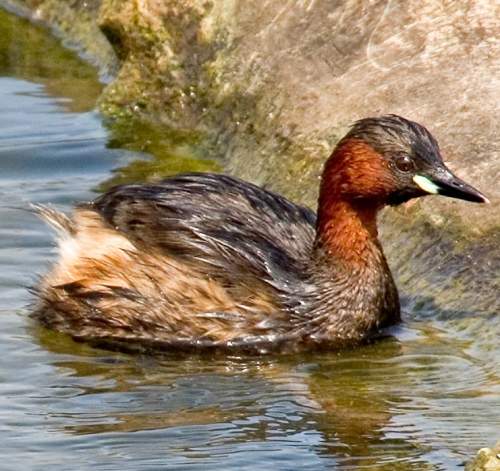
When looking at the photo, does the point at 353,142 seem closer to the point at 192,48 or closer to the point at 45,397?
the point at 45,397

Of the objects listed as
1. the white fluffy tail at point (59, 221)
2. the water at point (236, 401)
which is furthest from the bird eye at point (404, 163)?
the white fluffy tail at point (59, 221)

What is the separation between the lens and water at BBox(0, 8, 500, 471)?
248 inches

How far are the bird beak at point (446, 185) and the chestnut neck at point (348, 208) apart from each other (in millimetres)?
254

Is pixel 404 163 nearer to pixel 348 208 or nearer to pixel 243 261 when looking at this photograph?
pixel 348 208

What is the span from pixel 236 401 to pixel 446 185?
1.69 m

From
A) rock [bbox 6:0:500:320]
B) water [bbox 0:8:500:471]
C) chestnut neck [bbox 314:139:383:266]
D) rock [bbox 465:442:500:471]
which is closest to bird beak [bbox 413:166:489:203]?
chestnut neck [bbox 314:139:383:266]

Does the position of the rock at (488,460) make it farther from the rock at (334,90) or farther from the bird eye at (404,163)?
the bird eye at (404,163)

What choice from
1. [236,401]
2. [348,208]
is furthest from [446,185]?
[236,401]

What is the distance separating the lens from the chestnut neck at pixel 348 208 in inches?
325

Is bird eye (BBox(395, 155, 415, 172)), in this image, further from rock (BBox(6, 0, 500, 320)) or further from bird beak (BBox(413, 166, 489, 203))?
rock (BBox(6, 0, 500, 320))

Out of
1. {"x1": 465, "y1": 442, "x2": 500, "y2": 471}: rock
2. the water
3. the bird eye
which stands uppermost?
the bird eye

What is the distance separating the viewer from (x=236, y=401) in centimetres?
707

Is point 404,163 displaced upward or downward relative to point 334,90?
downward

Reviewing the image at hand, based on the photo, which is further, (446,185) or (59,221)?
(59,221)
